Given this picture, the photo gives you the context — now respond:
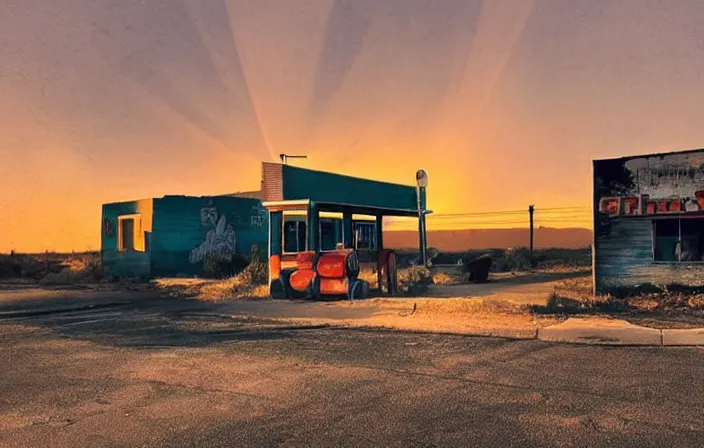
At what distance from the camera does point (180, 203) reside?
3069 centimetres

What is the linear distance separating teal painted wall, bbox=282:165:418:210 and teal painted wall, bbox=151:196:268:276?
6841mm

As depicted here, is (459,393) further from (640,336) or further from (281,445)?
(640,336)

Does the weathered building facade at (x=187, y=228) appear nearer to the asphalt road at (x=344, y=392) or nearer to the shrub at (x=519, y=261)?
the shrub at (x=519, y=261)

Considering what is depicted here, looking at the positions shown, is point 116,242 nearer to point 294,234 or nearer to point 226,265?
point 226,265

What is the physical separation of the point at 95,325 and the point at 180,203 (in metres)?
17.8

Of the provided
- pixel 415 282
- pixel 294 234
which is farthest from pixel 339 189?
pixel 415 282

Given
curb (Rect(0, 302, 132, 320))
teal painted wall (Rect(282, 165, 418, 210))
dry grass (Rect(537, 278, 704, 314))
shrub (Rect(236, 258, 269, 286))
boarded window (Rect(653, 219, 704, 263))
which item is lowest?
curb (Rect(0, 302, 132, 320))

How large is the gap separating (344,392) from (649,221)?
1375 cm

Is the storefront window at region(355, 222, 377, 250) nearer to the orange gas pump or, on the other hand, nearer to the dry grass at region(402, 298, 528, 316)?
the orange gas pump

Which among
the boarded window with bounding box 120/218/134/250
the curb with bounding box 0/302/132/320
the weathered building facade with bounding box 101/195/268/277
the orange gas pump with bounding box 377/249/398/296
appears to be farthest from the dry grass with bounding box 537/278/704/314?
the boarded window with bounding box 120/218/134/250

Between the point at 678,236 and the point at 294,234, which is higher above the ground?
the point at 294,234

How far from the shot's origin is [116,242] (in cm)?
3291

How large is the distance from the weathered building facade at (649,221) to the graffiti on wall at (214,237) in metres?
19.9

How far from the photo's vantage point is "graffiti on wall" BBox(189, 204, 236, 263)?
102ft
